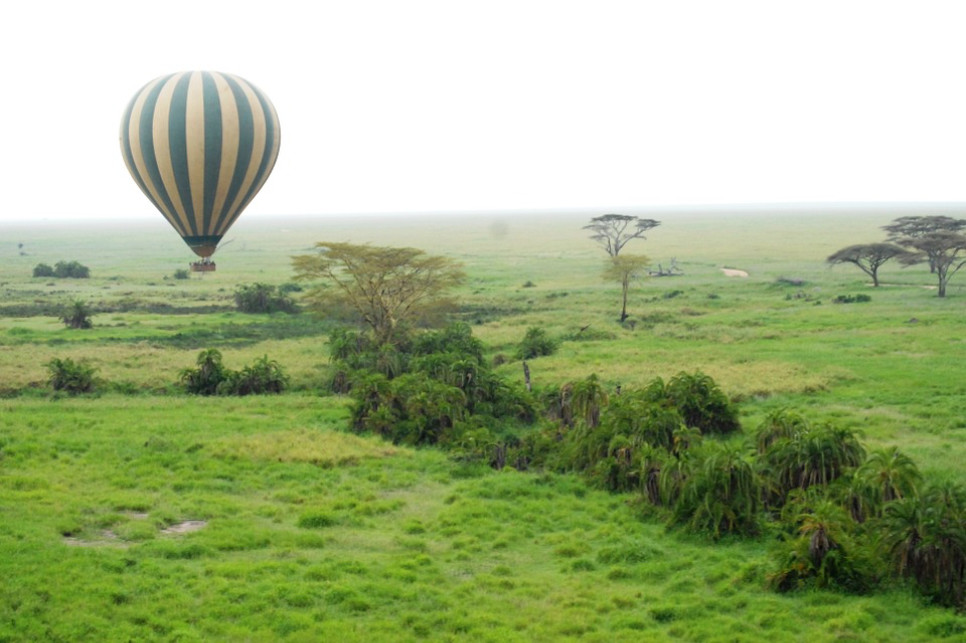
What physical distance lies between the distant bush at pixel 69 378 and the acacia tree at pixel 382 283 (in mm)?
9794

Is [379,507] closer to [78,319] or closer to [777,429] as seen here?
[777,429]

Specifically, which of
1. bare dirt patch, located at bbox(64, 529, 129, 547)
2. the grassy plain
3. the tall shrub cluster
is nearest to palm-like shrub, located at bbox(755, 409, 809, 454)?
the grassy plain

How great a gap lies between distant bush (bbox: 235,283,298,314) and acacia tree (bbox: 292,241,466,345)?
1373 cm

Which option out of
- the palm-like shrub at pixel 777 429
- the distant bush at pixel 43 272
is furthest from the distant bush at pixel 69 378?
the distant bush at pixel 43 272

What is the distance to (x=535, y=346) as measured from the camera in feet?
121

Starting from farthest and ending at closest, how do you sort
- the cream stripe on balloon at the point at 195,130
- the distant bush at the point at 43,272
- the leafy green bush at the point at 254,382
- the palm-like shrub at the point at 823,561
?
1. the distant bush at the point at 43,272
2. the leafy green bush at the point at 254,382
3. the cream stripe on balloon at the point at 195,130
4. the palm-like shrub at the point at 823,561

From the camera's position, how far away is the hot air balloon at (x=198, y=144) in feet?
93.4

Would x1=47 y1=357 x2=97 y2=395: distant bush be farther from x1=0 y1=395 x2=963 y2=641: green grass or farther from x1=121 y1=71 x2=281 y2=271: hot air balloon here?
x1=0 y1=395 x2=963 y2=641: green grass

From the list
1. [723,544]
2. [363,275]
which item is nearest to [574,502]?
[723,544]

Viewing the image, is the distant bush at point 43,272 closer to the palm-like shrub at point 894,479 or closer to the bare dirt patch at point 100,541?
the bare dirt patch at point 100,541

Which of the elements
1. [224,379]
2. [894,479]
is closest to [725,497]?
[894,479]

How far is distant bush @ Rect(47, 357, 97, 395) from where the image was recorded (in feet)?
98.1

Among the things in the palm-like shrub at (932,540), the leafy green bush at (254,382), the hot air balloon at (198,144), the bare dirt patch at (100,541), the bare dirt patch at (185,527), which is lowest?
the bare dirt patch at (185,527)

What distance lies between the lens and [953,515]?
13477mm
